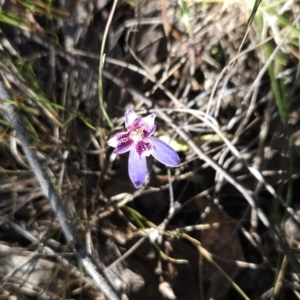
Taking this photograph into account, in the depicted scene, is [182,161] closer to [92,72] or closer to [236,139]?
[236,139]

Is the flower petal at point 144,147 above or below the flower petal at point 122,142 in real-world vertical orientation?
below

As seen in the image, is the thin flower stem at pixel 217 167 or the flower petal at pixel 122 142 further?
the thin flower stem at pixel 217 167

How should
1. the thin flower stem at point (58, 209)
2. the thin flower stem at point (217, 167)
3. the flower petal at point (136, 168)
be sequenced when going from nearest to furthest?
the flower petal at point (136, 168)
the thin flower stem at point (58, 209)
the thin flower stem at point (217, 167)

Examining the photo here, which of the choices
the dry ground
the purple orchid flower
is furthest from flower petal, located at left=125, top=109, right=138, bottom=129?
the dry ground

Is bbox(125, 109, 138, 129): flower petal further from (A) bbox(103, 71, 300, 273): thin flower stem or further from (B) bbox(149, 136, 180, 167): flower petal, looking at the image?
(A) bbox(103, 71, 300, 273): thin flower stem

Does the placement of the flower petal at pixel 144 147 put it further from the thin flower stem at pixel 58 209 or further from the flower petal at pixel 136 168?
the thin flower stem at pixel 58 209

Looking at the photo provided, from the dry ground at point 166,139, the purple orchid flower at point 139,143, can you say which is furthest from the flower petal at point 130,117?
the dry ground at point 166,139
